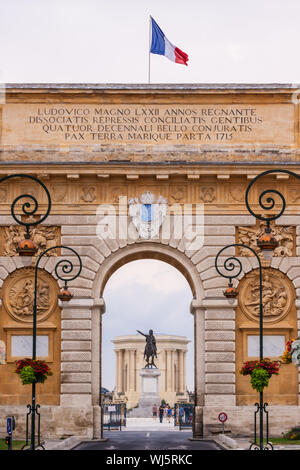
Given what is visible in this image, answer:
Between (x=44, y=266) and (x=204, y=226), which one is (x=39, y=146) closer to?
(x=44, y=266)

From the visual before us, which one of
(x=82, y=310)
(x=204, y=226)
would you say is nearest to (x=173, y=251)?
(x=204, y=226)

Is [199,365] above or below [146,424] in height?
above

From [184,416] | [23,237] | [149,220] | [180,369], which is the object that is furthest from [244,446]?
[180,369]

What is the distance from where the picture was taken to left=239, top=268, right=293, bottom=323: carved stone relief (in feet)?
134

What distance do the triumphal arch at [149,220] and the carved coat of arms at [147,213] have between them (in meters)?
0.04

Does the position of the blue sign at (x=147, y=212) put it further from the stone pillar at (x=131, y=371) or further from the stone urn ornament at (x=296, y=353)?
the stone pillar at (x=131, y=371)

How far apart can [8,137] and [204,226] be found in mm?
9451

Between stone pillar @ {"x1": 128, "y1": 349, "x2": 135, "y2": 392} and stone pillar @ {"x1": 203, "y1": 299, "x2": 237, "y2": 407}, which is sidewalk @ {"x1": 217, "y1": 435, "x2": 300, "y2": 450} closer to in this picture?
stone pillar @ {"x1": 203, "y1": 299, "x2": 237, "y2": 407}

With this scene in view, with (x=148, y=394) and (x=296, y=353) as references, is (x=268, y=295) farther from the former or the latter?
(x=148, y=394)

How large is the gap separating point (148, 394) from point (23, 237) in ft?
104

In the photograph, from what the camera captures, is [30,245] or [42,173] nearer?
[30,245]

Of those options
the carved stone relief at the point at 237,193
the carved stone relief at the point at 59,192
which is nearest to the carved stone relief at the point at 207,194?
the carved stone relief at the point at 237,193

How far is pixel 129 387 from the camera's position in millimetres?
93562
